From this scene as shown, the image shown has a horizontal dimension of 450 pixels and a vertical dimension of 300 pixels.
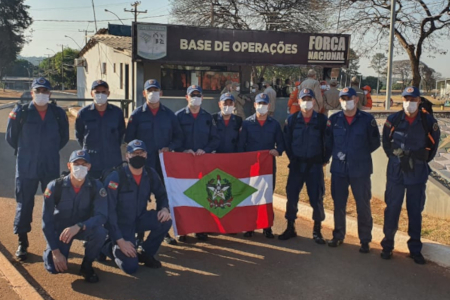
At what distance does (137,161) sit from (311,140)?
2.24 metres

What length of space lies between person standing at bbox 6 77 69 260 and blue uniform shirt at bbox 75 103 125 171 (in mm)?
423

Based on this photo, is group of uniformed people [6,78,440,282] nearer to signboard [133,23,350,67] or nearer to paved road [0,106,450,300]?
paved road [0,106,450,300]

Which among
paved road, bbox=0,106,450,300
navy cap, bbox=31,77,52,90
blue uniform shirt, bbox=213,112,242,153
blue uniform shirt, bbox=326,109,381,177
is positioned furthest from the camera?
blue uniform shirt, bbox=213,112,242,153

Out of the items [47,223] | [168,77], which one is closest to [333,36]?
[168,77]

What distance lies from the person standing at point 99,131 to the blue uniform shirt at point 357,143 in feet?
9.11

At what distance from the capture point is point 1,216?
22.1 ft

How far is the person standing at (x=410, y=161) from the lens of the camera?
17.4ft

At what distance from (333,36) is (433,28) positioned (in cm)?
802

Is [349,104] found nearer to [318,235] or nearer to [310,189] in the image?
[310,189]

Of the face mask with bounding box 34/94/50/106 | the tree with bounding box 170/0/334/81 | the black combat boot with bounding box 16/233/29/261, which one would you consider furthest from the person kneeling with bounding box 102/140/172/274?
the tree with bounding box 170/0/334/81

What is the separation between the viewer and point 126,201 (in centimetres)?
503

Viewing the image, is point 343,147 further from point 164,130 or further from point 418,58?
point 418,58

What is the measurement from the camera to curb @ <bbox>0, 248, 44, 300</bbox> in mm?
4262

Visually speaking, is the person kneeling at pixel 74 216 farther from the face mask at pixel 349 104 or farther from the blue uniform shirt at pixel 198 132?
the face mask at pixel 349 104
